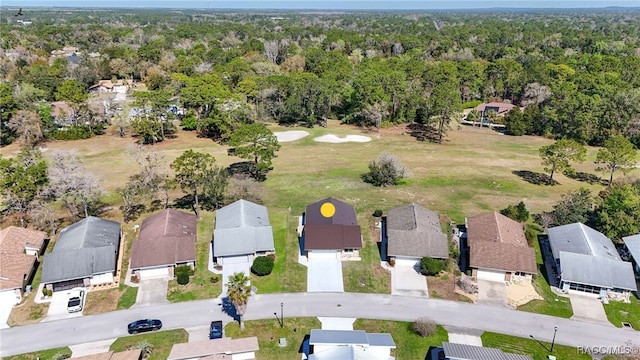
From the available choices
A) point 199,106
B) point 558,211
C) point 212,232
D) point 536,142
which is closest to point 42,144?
point 199,106

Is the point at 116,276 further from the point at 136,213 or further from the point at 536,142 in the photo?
the point at 536,142

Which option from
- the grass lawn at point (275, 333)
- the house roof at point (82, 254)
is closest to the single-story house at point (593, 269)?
the grass lawn at point (275, 333)

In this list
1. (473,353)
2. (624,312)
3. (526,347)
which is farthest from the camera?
(624,312)

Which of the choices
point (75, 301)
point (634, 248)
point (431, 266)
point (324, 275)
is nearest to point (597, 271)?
point (634, 248)

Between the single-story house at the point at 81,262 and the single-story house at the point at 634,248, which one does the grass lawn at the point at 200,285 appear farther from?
the single-story house at the point at 634,248

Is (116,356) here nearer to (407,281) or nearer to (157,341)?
(157,341)

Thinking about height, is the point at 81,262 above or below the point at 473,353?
above
